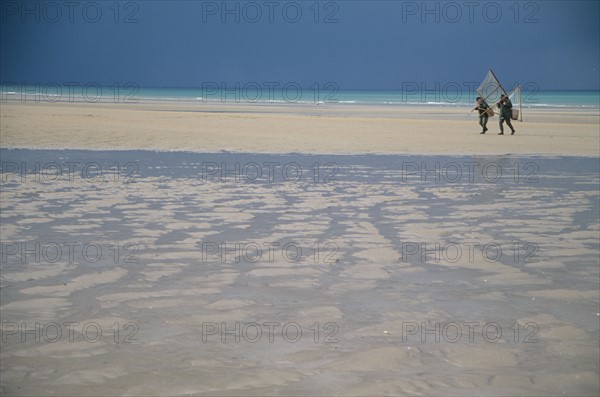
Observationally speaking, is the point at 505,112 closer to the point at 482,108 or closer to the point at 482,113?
the point at 482,113

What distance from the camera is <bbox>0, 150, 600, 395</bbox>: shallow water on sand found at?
400cm

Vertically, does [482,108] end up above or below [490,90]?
below

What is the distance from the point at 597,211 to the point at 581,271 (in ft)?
12.1

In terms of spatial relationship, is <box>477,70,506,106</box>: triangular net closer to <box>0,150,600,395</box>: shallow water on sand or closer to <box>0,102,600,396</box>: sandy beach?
<box>0,102,600,396</box>: sandy beach

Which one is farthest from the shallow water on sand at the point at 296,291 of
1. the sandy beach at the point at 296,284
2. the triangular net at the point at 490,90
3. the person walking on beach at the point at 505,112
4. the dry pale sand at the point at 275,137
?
the triangular net at the point at 490,90

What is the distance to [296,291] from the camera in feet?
18.6

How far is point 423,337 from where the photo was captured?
4645 millimetres

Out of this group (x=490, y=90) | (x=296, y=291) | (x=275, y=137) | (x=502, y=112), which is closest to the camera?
(x=296, y=291)

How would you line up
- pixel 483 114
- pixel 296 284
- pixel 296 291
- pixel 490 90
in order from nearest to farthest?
pixel 296 291, pixel 296 284, pixel 483 114, pixel 490 90

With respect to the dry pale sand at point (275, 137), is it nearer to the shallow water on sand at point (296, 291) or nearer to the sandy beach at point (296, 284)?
the sandy beach at point (296, 284)

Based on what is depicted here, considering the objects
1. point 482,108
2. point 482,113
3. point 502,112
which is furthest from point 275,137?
point 482,108

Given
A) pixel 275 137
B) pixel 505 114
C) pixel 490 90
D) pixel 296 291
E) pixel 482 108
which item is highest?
pixel 490 90

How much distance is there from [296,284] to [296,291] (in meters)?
0.20

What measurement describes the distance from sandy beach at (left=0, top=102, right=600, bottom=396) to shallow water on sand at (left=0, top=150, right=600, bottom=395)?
0.06 feet
